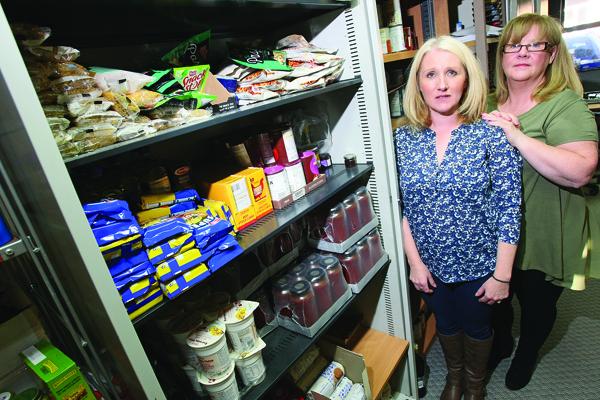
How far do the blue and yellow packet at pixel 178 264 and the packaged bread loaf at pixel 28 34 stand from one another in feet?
1.89

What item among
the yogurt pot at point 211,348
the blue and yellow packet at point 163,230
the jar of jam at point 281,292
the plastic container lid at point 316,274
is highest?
the blue and yellow packet at point 163,230

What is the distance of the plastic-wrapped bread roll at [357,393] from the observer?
1549 millimetres

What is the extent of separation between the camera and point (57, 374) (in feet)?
2.90

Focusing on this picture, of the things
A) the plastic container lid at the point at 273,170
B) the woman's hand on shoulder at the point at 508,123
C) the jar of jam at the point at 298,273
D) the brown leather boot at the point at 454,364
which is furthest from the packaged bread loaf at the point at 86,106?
the brown leather boot at the point at 454,364

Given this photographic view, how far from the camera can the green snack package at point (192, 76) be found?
106 centimetres

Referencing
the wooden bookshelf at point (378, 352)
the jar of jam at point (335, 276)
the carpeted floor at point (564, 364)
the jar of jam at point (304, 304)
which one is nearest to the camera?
the jar of jam at point (304, 304)

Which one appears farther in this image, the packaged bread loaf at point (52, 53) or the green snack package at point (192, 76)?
the green snack package at point (192, 76)

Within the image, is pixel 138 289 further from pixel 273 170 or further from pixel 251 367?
pixel 273 170

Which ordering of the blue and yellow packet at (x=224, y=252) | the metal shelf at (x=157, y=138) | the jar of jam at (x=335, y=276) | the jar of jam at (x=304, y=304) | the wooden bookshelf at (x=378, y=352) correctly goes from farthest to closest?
the wooden bookshelf at (x=378, y=352)
the jar of jam at (x=335, y=276)
the jar of jam at (x=304, y=304)
the blue and yellow packet at (x=224, y=252)
the metal shelf at (x=157, y=138)

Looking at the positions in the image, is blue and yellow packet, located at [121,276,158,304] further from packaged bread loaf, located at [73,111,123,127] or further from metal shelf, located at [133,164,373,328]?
packaged bread loaf, located at [73,111,123,127]

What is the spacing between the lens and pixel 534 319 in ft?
5.65

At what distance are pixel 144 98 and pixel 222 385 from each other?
86 cm

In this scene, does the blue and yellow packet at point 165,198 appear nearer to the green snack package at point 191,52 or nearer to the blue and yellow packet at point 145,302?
the blue and yellow packet at point 145,302

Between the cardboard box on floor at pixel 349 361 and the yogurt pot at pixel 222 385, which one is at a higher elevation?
the yogurt pot at pixel 222 385
